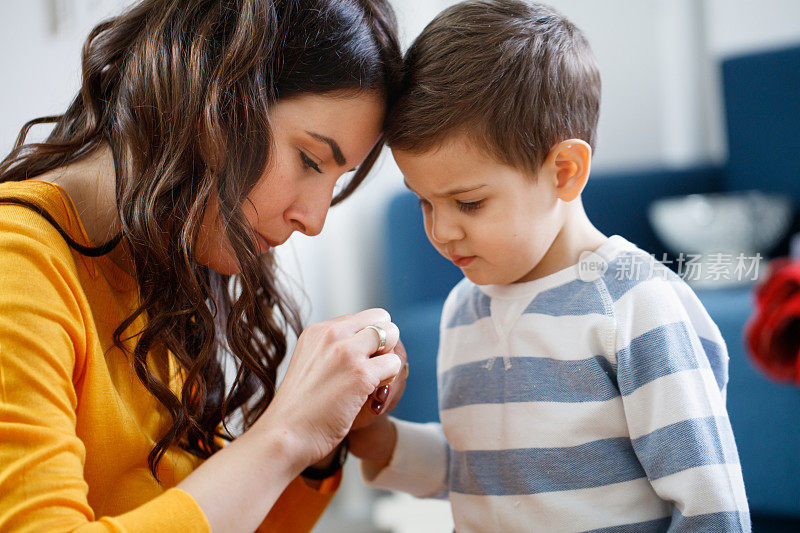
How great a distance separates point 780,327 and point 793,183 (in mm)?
917

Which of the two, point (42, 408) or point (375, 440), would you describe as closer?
point (42, 408)

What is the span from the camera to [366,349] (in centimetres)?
68

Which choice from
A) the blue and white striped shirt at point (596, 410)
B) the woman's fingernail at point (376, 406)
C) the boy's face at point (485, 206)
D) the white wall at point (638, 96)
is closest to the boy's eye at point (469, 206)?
the boy's face at point (485, 206)

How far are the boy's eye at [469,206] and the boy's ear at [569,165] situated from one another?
87mm

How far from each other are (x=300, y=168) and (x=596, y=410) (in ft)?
1.25

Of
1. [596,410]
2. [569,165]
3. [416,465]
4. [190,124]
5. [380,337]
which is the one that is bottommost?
[416,465]

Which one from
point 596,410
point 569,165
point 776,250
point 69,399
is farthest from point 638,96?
point 69,399

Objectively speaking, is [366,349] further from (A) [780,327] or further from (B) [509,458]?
(A) [780,327]

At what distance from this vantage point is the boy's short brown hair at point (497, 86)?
2.46ft

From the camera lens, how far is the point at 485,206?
2.51 ft

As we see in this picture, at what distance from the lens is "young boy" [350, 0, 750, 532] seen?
0.68 meters

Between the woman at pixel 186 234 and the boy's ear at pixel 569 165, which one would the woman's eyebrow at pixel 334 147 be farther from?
the boy's ear at pixel 569 165

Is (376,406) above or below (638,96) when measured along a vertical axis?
below

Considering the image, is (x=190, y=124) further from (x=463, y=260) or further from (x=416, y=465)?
(x=416, y=465)
